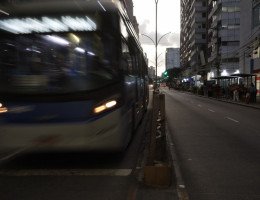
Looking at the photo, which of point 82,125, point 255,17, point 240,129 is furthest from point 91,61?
point 255,17

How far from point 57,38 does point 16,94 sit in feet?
4.23

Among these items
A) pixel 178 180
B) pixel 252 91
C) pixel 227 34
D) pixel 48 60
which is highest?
pixel 227 34

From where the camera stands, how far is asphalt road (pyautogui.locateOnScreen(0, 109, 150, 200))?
7.68 meters

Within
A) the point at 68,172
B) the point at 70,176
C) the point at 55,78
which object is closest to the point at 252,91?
the point at 55,78

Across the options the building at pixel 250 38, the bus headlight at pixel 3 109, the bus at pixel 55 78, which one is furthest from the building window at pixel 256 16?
the bus headlight at pixel 3 109

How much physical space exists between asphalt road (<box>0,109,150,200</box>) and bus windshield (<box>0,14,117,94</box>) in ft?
4.88

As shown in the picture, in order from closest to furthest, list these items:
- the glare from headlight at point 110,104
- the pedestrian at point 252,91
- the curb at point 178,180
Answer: the curb at point 178,180 < the glare from headlight at point 110,104 < the pedestrian at point 252,91

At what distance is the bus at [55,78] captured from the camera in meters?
9.51

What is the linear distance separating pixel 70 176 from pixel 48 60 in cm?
220

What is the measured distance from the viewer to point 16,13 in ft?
32.2

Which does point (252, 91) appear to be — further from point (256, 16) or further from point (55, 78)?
point (55, 78)

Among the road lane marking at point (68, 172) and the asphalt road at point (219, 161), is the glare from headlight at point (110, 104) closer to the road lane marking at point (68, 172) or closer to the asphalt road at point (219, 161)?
the road lane marking at point (68, 172)

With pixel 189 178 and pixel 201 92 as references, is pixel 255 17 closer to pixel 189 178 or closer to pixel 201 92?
pixel 201 92

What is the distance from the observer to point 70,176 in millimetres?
9070
